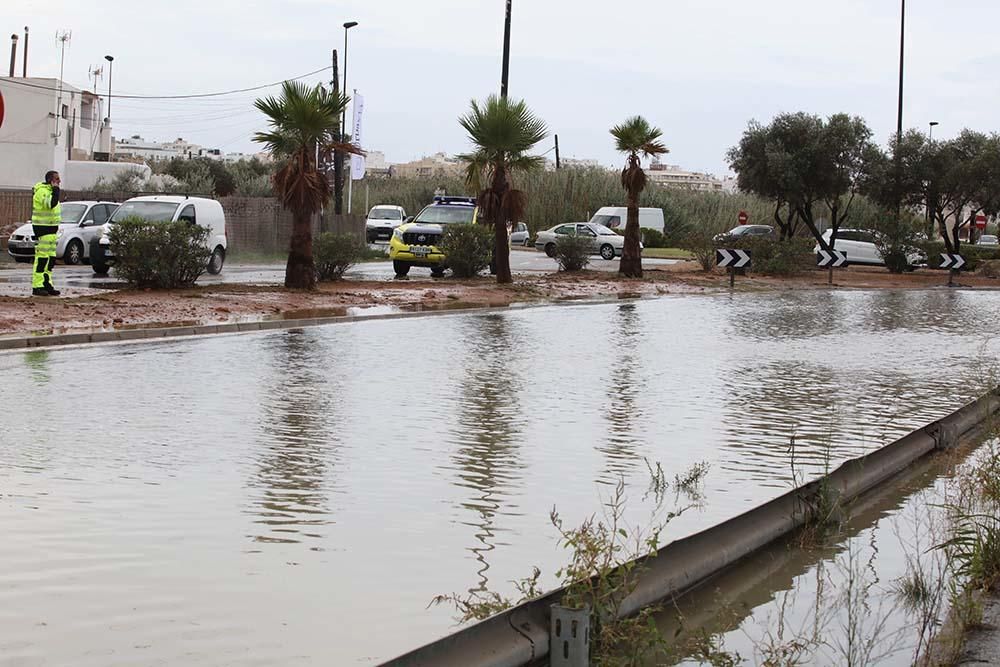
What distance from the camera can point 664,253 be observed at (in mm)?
64938

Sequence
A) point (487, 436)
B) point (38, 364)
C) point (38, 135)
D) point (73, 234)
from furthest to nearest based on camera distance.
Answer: point (38, 135) → point (73, 234) → point (38, 364) → point (487, 436)

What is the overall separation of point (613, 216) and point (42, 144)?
1116 inches

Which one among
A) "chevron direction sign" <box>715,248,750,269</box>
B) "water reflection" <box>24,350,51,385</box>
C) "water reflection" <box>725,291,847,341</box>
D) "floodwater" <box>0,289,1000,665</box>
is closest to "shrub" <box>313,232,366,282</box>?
"water reflection" <box>725,291,847,341</box>

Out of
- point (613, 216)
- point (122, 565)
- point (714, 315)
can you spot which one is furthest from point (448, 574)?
point (613, 216)

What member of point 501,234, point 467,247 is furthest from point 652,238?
point 501,234

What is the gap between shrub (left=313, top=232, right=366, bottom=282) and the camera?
32.1 meters

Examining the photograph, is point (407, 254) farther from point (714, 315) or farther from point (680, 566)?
point (680, 566)

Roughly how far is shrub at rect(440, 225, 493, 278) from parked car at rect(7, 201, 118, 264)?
8.93 m

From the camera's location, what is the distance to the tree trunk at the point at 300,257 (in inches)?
1114

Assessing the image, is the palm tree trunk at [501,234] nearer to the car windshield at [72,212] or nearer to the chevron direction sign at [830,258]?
the car windshield at [72,212]

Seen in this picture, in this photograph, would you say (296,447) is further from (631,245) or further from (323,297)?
(631,245)

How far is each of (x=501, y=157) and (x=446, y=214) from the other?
426 cm

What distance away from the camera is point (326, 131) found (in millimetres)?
27859

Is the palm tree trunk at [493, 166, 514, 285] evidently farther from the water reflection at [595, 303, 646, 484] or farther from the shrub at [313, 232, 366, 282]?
the water reflection at [595, 303, 646, 484]
